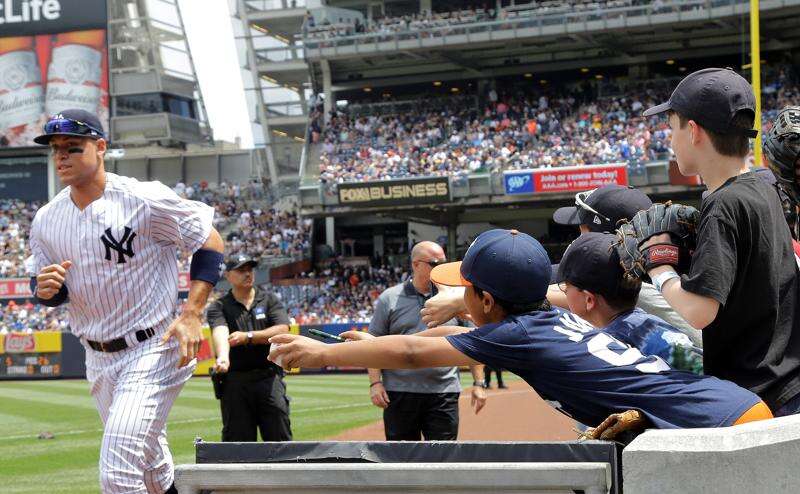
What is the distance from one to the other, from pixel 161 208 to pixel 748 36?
37196mm

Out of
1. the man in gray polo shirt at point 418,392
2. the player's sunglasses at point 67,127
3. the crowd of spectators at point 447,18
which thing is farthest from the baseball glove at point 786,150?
the crowd of spectators at point 447,18

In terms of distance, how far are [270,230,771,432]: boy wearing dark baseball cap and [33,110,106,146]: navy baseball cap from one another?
2.72 metres

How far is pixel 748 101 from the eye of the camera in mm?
3543

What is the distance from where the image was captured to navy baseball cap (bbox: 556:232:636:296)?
3.96 metres

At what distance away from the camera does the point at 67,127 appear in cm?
567

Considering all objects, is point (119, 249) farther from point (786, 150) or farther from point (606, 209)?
point (786, 150)

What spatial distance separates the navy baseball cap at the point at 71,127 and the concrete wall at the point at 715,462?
3798 mm

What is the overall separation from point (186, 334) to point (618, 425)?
2.73 m

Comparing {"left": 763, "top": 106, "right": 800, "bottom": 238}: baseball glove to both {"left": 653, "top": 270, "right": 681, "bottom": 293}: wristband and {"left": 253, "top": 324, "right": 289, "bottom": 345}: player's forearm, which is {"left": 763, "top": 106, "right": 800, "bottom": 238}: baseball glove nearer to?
{"left": 653, "top": 270, "right": 681, "bottom": 293}: wristband

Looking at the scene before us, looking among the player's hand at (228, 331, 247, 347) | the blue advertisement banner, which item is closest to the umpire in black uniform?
the player's hand at (228, 331, 247, 347)

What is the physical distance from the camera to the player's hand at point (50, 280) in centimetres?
538

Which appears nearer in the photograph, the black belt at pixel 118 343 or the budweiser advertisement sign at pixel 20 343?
the black belt at pixel 118 343

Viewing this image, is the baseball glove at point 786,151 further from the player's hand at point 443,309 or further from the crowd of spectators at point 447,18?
the crowd of spectators at point 447,18

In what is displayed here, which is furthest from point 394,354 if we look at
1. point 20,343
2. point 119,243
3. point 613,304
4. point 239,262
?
point 20,343
